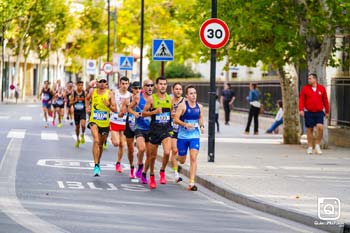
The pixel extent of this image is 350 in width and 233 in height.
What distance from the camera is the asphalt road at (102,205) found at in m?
12.8

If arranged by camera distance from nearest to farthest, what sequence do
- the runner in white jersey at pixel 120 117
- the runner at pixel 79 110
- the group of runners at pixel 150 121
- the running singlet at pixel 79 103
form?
the group of runners at pixel 150 121 < the runner in white jersey at pixel 120 117 < the runner at pixel 79 110 < the running singlet at pixel 79 103

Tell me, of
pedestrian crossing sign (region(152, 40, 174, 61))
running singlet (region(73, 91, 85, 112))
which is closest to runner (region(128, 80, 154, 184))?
pedestrian crossing sign (region(152, 40, 174, 61))

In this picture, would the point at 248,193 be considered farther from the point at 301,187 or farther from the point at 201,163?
the point at 201,163

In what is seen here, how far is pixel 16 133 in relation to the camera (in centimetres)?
3684

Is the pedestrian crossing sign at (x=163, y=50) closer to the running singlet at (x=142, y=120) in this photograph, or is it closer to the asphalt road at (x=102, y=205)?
the asphalt road at (x=102, y=205)

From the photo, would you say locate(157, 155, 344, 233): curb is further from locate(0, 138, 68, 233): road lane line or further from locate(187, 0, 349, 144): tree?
locate(187, 0, 349, 144): tree

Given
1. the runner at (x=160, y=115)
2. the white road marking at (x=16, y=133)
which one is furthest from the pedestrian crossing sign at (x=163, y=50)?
the runner at (x=160, y=115)

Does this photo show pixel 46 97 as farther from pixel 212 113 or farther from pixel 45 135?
pixel 212 113

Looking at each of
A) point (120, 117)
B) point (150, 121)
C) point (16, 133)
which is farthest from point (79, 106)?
point (150, 121)

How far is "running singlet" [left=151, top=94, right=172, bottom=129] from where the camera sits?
18.8 m

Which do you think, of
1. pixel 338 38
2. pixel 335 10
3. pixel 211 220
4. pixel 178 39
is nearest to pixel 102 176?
pixel 211 220

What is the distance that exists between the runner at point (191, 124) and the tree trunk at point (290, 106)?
1333 cm

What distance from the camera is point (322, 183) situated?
18.2 m

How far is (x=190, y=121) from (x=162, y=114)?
0.57 m
